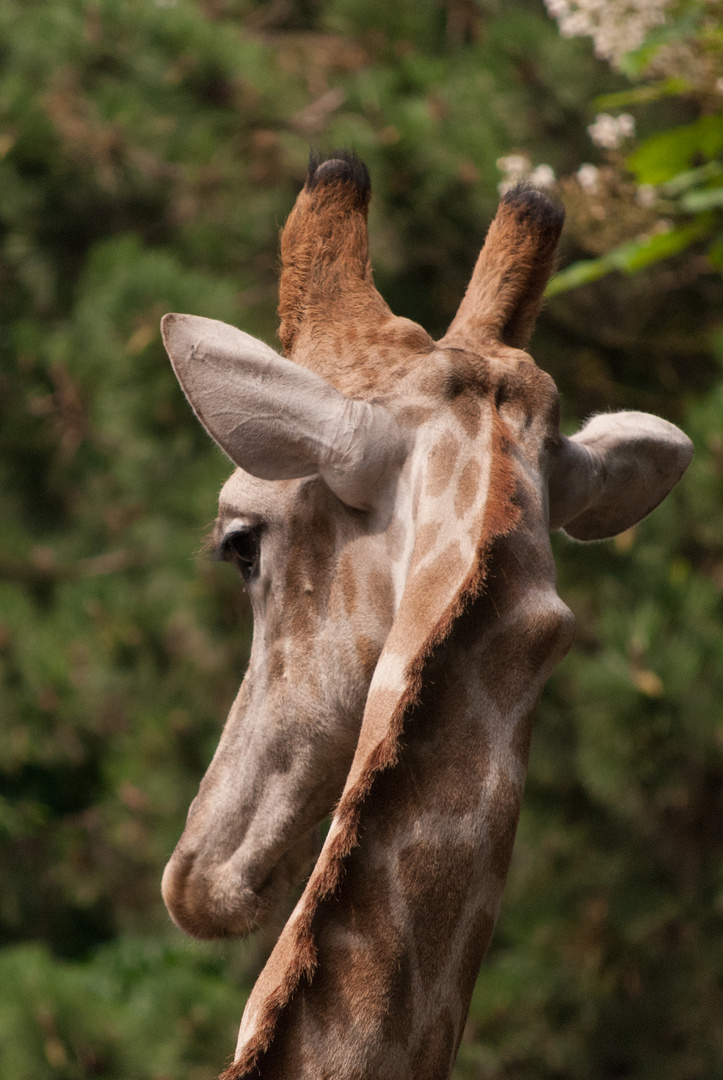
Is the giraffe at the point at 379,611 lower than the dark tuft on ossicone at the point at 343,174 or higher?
lower

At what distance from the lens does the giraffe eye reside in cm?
129

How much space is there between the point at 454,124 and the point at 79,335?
5.93ft

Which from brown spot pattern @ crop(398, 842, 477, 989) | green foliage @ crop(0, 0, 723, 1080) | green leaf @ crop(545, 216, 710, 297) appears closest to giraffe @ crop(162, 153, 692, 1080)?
brown spot pattern @ crop(398, 842, 477, 989)

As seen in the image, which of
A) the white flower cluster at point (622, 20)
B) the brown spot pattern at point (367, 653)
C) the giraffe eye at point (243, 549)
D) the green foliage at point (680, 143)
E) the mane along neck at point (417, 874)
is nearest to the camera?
the mane along neck at point (417, 874)

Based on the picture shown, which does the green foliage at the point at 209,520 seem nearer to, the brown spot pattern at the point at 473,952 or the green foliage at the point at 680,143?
the green foliage at the point at 680,143

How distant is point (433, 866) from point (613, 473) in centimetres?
61

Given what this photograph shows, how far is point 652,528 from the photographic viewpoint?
3.37 metres

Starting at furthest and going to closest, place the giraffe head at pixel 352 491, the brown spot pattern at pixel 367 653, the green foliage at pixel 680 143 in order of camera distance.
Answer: the green foliage at pixel 680 143
the brown spot pattern at pixel 367 653
the giraffe head at pixel 352 491

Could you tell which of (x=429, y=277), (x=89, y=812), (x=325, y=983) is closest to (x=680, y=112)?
(x=429, y=277)

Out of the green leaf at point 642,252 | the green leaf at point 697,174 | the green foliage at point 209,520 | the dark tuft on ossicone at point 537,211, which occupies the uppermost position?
the green leaf at point 697,174

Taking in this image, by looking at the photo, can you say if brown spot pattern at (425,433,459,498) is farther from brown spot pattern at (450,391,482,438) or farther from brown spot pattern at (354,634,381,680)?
brown spot pattern at (354,634,381,680)

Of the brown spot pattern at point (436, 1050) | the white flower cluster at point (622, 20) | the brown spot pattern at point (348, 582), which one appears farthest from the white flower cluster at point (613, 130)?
the brown spot pattern at point (436, 1050)

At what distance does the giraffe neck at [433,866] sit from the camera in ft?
2.96

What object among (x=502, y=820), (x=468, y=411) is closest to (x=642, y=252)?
(x=468, y=411)
